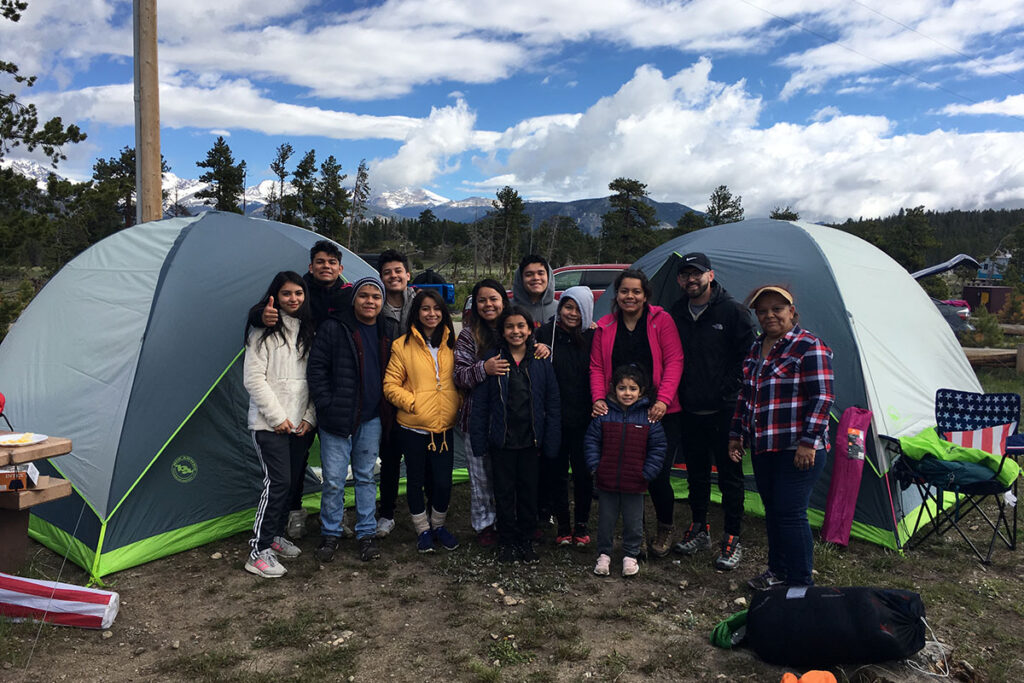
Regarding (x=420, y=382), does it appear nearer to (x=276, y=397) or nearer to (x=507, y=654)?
(x=276, y=397)

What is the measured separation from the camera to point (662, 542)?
4.36 metres

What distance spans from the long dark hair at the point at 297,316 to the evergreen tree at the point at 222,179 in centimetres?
3618

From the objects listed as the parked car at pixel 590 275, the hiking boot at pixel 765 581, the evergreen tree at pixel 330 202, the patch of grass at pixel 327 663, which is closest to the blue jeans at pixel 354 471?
the patch of grass at pixel 327 663

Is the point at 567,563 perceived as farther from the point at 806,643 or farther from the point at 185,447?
the point at 185,447

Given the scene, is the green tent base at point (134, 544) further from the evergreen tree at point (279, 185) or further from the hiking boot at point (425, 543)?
the evergreen tree at point (279, 185)

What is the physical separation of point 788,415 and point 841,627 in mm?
1025

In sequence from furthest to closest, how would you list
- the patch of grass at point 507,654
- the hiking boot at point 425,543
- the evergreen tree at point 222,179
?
1. the evergreen tree at point 222,179
2. the hiking boot at point 425,543
3. the patch of grass at point 507,654

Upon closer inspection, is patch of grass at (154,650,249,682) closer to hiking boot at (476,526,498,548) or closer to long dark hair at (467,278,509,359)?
hiking boot at (476,526,498,548)

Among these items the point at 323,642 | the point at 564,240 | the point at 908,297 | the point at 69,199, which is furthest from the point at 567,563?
the point at 564,240

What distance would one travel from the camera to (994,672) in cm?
307

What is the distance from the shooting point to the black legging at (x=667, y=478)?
4.23 m

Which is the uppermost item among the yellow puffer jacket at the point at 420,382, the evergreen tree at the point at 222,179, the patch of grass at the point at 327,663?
the evergreen tree at the point at 222,179

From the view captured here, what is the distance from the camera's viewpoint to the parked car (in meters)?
12.6

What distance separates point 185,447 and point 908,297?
5.81 meters
